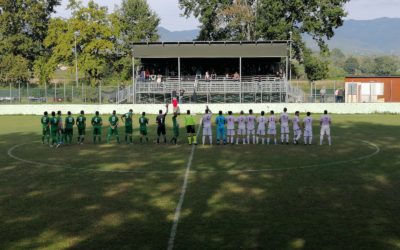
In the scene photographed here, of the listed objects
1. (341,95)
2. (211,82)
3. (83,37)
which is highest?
(83,37)

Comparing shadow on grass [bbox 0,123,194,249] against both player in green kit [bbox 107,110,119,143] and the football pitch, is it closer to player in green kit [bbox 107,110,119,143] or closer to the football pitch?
the football pitch

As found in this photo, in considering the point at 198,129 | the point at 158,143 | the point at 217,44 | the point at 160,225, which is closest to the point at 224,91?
the point at 217,44

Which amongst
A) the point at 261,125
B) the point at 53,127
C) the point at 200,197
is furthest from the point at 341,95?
the point at 200,197

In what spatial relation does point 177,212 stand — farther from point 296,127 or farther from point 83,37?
point 83,37

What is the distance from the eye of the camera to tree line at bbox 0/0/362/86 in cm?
6406

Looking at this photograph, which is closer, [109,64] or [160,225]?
[160,225]

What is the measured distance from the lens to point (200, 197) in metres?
14.2

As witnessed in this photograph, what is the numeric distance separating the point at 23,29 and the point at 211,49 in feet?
115

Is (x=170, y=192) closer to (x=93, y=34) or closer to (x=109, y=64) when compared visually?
(x=93, y=34)

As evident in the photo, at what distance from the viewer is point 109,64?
77812 millimetres

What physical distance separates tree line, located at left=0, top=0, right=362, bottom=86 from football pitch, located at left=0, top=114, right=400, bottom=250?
42580 millimetres

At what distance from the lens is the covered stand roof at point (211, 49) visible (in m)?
51.3

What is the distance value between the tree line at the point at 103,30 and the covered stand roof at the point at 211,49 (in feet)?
41.4

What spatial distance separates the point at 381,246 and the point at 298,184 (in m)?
5.77
